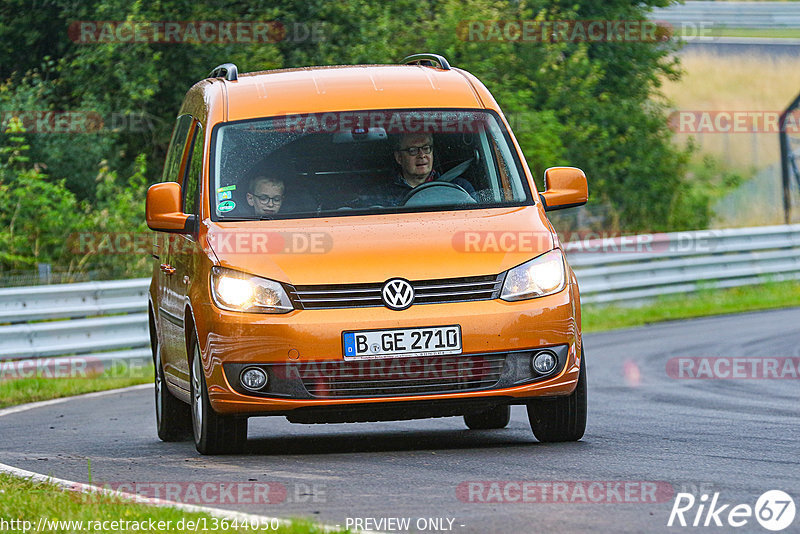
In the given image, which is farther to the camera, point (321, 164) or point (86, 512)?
point (321, 164)

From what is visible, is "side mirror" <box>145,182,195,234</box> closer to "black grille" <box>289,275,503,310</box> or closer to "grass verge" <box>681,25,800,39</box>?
"black grille" <box>289,275,503,310</box>

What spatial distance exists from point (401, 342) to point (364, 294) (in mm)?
300

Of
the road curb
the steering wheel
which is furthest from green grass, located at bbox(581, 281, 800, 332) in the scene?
the road curb

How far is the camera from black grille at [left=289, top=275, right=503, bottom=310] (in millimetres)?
7844

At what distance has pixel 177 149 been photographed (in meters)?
10.5

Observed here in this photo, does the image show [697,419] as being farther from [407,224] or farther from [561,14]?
[561,14]

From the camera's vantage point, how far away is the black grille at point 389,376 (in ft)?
25.7

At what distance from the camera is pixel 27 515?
6.07 metres

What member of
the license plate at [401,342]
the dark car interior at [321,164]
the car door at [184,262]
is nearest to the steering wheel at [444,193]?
the dark car interior at [321,164]

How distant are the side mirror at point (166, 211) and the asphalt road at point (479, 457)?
1.25m

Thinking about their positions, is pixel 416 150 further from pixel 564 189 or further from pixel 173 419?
pixel 173 419

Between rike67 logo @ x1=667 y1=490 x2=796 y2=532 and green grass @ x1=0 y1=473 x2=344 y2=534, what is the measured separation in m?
1.37

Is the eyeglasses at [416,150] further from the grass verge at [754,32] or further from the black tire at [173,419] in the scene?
the grass verge at [754,32]

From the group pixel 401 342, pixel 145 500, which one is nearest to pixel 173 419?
pixel 401 342
